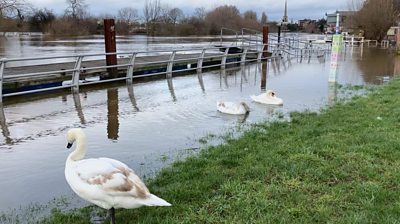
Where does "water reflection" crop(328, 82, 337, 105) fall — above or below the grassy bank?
below

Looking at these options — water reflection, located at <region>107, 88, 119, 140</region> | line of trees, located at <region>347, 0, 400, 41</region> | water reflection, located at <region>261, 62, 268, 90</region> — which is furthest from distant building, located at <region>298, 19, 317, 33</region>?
water reflection, located at <region>107, 88, 119, 140</region>

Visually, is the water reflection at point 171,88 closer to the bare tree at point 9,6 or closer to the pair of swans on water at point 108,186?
the pair of swans on water at point 108,186

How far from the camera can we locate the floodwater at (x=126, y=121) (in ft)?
17.7

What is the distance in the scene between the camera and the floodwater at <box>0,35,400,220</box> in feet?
17.7

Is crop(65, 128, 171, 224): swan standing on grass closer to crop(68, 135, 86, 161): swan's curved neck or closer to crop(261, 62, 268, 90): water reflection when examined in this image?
crop(68, 135, 86, 161): swan's curved neck

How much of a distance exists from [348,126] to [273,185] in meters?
3.42

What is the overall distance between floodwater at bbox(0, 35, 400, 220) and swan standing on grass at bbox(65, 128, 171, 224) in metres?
0.84

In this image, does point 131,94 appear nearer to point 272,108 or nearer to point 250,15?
point 272,108

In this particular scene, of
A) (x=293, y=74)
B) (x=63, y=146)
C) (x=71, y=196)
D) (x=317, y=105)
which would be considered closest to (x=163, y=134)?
(x=63, y=146)

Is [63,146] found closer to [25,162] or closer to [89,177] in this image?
[25,162]

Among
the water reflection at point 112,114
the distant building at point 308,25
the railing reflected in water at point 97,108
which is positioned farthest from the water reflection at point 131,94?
the distant building at point 308,25

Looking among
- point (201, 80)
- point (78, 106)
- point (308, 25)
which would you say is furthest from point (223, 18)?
point (78, 106)

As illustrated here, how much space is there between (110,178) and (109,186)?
7 centimetres

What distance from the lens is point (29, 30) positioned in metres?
81.9
